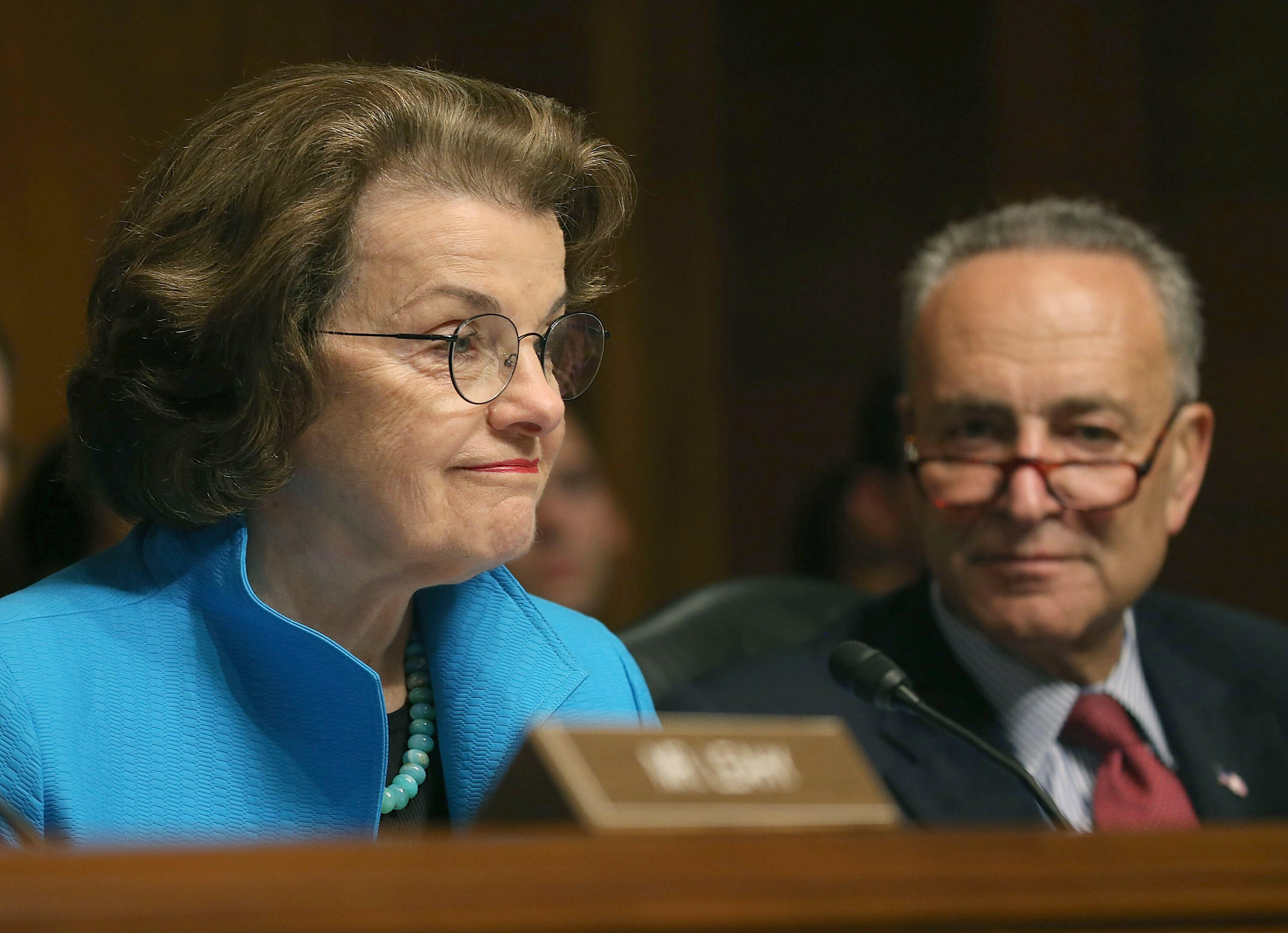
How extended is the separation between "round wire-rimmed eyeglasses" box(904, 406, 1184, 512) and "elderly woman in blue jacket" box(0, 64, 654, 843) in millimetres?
719

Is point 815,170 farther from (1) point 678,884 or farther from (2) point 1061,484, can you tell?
(1) point 678,884

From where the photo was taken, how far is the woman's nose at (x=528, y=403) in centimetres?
141

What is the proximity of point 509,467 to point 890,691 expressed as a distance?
0.44m

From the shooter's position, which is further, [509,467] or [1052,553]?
[1052,553]

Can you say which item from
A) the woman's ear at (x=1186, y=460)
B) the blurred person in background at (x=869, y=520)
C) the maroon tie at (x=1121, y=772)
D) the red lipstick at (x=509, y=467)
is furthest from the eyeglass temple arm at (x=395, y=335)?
the blurred person in background at (x=869, y=520)

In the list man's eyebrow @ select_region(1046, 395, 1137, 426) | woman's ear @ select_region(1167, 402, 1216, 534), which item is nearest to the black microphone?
man's eyebrow @ select_region(1046, 395, 1137, 426)

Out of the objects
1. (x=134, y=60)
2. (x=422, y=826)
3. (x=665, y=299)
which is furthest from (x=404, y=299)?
(x=665, y=299)

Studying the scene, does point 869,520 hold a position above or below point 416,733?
below

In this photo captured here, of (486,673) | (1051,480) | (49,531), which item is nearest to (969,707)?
(1051,480)

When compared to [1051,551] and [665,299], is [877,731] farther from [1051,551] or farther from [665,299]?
[665,299]

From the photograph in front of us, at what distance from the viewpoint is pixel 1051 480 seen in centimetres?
198

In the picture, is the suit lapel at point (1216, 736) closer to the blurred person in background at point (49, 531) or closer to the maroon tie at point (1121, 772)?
the maroon tie at point (1121, 772)

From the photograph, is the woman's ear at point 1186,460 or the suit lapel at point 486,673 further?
the woman's ear at point 1186,460

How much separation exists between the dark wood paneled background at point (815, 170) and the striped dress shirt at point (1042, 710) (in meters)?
1.81
